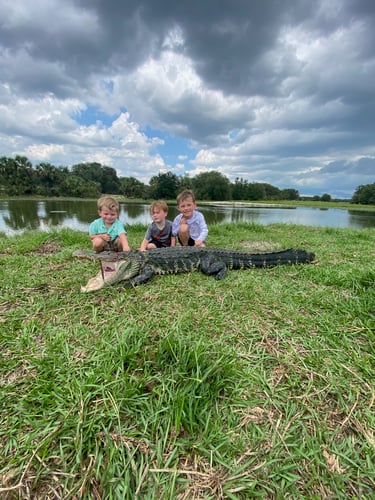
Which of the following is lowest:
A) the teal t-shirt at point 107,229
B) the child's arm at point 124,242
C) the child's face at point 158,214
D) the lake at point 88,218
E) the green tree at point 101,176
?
the lake at point 88,218

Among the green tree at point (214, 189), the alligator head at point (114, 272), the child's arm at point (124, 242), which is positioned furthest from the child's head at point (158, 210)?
the green tree at point (214, 189)

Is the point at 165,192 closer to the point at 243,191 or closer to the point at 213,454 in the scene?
the point at 243,191

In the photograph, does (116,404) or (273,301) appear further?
(273,301)

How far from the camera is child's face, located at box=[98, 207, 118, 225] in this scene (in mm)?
3732

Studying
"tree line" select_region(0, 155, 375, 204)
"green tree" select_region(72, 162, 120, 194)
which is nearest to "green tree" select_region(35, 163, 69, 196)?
"tree line" select_region(0, 155, 375, 204)

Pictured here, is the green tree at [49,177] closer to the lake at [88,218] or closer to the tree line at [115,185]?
the tree line at [115,185]

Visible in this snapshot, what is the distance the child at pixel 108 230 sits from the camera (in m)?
3.73

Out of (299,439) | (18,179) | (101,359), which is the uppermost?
(18,179)

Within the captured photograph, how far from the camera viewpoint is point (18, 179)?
52656mm

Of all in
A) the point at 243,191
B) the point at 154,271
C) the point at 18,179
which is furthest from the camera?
the point at 243,191

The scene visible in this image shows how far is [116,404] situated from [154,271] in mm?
2159

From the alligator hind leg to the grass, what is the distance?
3.14 ft

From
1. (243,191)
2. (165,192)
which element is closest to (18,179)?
(165,192)

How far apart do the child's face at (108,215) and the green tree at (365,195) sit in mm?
74378
